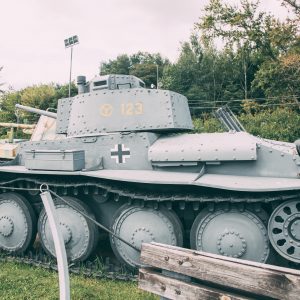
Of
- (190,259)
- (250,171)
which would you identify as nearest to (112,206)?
(250,171)

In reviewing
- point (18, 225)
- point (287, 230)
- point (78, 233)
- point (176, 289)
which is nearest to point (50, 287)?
point (78, 233)

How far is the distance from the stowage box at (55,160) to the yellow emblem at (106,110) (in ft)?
3.44

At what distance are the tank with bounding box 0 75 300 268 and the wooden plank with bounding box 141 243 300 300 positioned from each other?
1623mm

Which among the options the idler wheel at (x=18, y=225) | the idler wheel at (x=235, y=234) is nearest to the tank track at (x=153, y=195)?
the idler wheel at (x=235, y=234)

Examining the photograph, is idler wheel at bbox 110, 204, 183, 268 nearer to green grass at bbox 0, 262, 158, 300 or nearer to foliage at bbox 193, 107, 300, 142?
green grass at bbox 0, 262, 158, 300

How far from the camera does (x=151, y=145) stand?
7.24 metres

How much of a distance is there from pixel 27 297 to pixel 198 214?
293cm

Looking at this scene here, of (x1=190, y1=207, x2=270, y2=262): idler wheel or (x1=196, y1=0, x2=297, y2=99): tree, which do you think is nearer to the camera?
(x1=190, y1=207, x2=270, y2=262): idler wheel

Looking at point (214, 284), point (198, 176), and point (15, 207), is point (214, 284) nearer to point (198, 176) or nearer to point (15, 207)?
point (198, 176)

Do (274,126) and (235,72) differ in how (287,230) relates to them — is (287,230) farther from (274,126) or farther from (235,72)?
(235,72)

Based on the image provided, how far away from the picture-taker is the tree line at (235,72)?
889 inches

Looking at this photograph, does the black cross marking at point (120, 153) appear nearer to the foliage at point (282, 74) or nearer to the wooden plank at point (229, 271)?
the wooden plank at point (229, 271)

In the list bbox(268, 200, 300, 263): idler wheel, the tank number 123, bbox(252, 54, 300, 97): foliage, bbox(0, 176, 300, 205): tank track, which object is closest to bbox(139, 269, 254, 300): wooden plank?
bbox(0, 176, 300, 205): tank track

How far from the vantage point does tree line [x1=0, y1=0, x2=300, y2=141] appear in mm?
22578
